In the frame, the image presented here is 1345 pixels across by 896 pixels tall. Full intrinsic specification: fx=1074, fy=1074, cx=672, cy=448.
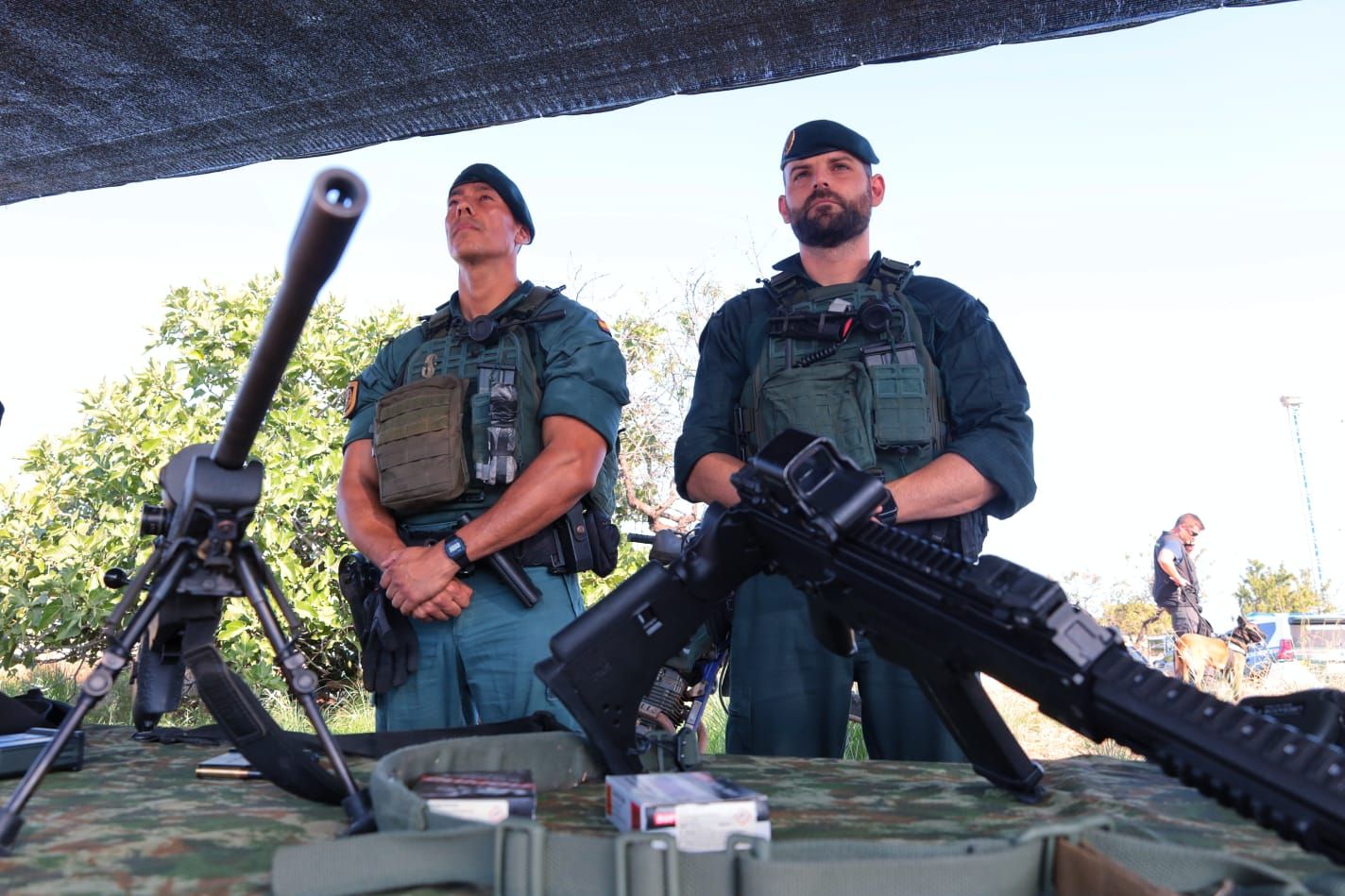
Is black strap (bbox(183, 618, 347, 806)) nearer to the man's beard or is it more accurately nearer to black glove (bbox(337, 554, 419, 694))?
black glove (bbox(337, 554, 419, 694))

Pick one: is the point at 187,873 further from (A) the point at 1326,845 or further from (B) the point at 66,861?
(A) the point at 1326,845

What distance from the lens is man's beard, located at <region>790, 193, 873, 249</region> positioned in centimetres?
281

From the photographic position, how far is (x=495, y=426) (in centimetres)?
285

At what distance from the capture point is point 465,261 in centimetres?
313

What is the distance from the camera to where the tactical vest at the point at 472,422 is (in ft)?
9.21

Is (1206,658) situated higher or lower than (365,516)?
lower

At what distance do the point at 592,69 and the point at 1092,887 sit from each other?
2.78 m

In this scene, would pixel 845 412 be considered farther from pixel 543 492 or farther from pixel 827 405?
pixel 543 492

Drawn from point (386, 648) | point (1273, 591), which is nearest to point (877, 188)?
point (386, 648)

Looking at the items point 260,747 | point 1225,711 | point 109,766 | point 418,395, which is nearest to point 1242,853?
point 1225,711

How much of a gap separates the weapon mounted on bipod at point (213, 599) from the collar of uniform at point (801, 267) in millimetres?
1762

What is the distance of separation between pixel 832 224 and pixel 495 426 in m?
1.04

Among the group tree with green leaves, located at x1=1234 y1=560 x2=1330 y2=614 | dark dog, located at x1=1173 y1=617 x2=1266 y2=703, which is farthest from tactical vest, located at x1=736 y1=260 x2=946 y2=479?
tree with green leaves, located at x1=1234 y1=560 x2=1330 y2=614

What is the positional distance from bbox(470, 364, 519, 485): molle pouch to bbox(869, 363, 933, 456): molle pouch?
948 mm
